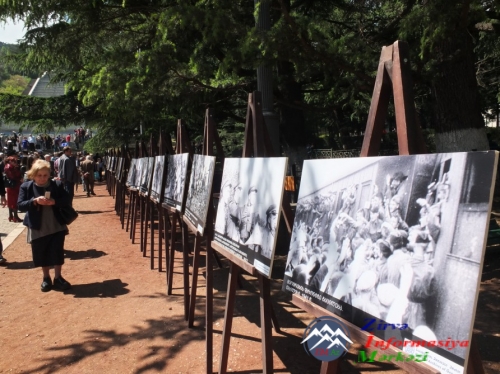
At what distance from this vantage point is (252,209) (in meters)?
3.05

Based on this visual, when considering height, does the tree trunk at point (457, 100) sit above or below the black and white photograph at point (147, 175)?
above

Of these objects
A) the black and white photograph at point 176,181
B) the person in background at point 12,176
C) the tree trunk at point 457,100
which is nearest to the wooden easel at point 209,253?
the black and white photograph at point 176,181

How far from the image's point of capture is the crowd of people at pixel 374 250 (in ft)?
5.47

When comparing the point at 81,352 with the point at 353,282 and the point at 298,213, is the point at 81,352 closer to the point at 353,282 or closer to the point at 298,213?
the point at 298,213

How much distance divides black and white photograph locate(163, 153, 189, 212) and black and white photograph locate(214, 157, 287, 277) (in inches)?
61.8

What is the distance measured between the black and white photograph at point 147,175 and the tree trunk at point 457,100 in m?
4.68

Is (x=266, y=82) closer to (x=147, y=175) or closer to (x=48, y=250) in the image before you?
(x=147, y=175)

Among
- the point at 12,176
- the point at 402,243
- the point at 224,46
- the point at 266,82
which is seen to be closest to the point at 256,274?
the point at 402,243

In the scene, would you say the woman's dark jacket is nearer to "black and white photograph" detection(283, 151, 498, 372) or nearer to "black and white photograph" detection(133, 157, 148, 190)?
"black and white photograph" detection(133, 157, 148, 190)

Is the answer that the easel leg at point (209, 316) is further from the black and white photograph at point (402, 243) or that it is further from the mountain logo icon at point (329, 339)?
the mountain logo icon at point (329, 339)

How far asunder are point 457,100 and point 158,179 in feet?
15.5

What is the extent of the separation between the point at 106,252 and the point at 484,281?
6443 mm

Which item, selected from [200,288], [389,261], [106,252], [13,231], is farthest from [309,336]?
[13,231]

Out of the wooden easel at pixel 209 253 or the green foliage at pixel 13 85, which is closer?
the wooden easel at pixel 209 253
